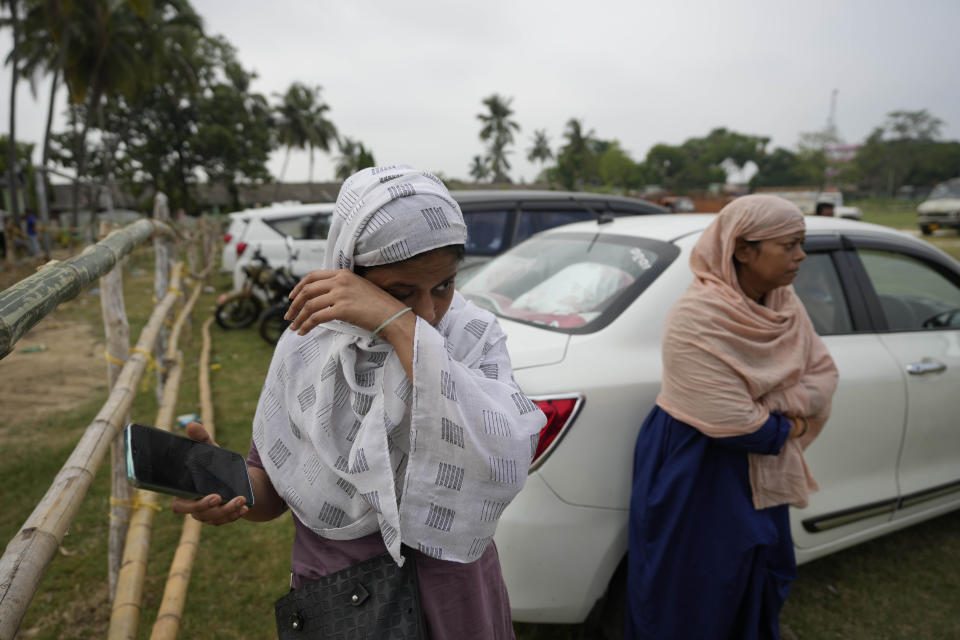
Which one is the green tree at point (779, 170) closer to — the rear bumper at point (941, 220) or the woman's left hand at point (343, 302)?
the rear bumper at point (941, 220)

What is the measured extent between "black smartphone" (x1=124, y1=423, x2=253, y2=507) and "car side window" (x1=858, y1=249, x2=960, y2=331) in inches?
110

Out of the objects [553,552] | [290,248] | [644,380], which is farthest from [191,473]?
[290,248]

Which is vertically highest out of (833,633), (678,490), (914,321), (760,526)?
(914,321)

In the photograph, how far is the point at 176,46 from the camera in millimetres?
26312

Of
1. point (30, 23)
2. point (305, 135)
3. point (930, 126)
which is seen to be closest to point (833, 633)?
point (30, 23)

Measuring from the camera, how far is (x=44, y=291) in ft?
3.64

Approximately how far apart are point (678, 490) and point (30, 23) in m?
27.4

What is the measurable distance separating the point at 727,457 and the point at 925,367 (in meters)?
1.29

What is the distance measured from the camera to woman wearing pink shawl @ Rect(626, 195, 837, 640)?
177 cm

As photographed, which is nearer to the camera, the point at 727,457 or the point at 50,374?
the point at 727,457

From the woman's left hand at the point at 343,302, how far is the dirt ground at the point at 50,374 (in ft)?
12.8

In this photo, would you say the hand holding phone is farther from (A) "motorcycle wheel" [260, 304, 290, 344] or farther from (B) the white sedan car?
(A) "motorcycle wheel" [260, 304, 290, 344]

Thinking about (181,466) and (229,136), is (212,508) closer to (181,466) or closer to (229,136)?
(181,466)

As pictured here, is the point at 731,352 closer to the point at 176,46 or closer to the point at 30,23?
the point at 30,23
